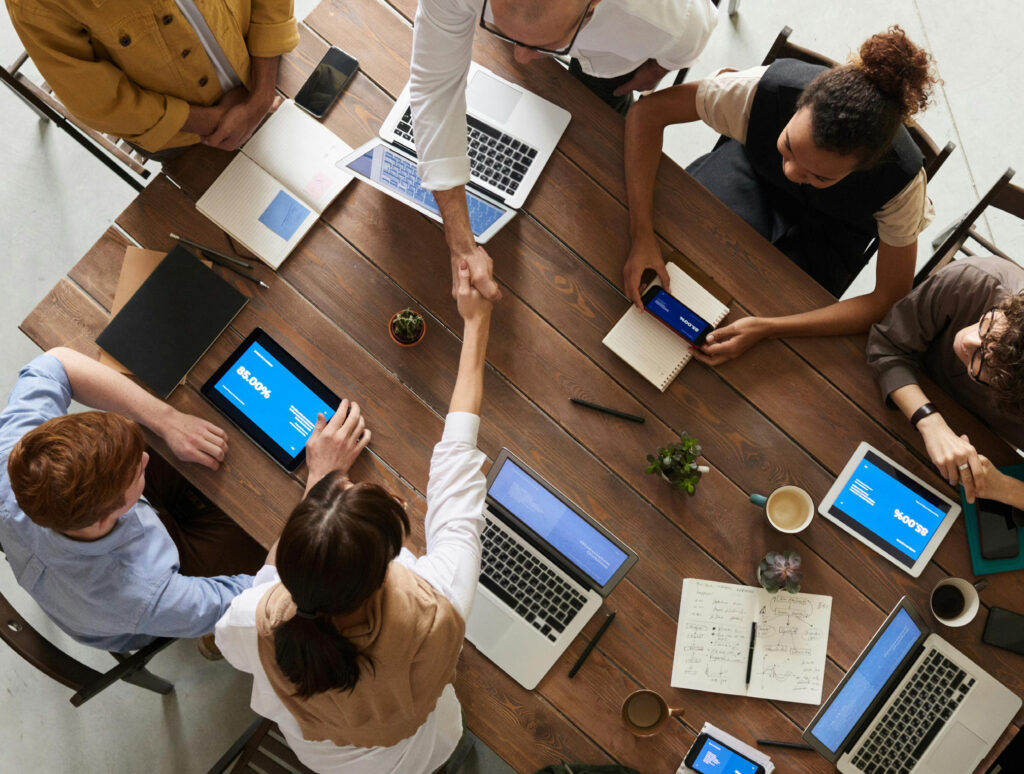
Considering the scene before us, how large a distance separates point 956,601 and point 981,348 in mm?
579

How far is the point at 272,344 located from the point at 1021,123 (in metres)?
2.94

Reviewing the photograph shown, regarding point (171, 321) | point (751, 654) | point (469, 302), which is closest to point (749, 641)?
point (751, 654)

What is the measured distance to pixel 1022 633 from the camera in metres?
1.69

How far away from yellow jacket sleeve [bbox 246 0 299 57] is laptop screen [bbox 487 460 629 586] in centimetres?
113

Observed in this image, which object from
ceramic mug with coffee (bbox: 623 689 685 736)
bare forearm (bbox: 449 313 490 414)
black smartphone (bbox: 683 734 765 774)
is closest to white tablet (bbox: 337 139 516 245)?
bare forearm (bbox: 449 313 490 414)

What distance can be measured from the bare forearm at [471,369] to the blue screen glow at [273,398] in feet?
1.01

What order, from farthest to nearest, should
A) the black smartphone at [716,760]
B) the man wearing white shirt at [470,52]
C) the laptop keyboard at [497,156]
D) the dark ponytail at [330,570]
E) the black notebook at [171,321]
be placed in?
the laptop keyboard at [497,156]
the black notebook at [171,321]
the black smartphone at [716,760]
the man wearing white shirt at [470,52]
the dark ponytail at [330,570]

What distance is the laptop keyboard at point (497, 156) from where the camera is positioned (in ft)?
6.00

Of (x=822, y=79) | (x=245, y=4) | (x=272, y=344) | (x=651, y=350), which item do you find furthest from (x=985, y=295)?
(x=245, y=4)

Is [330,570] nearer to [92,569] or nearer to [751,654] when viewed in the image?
[92,569]

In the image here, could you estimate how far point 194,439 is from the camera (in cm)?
168

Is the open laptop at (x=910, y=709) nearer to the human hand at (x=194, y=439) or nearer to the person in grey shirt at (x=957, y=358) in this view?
the person in grey shirt at (x=957, y=358)

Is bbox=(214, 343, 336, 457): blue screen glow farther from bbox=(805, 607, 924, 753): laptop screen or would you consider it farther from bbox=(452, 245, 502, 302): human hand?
bbox=(805, 607, 924, 753): laptop screen

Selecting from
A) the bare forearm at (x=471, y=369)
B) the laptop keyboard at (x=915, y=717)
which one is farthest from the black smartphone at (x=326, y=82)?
the laptop keyboard at (x=915, y=717)
